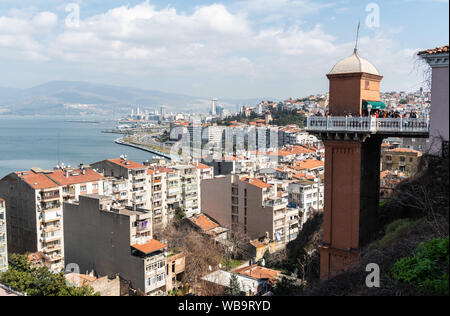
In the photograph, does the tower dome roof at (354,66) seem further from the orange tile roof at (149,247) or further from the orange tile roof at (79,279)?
the orange tile roof at (79,279)

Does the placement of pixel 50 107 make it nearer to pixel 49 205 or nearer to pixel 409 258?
pixel 49 205

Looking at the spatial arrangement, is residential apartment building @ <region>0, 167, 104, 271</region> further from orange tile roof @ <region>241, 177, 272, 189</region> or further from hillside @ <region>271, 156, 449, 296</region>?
hillside @ <region>271, 156, 449, 296</region>

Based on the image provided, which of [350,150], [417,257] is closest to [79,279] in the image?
[350,150]

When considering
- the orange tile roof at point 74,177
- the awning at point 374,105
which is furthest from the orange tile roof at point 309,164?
the awning at point 374,105

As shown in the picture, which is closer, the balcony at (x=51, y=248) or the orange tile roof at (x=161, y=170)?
the balcony at (x=51, y=248)

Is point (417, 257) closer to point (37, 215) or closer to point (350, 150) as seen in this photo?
point (350, 150)

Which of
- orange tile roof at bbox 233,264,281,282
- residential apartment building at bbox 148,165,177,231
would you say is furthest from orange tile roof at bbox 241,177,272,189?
orange tile roof at bbox 233,264,281,282

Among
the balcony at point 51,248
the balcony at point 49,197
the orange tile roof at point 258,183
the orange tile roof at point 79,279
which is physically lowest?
the balcony at point 51,248

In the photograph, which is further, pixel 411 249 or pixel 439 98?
pixel 439 98
